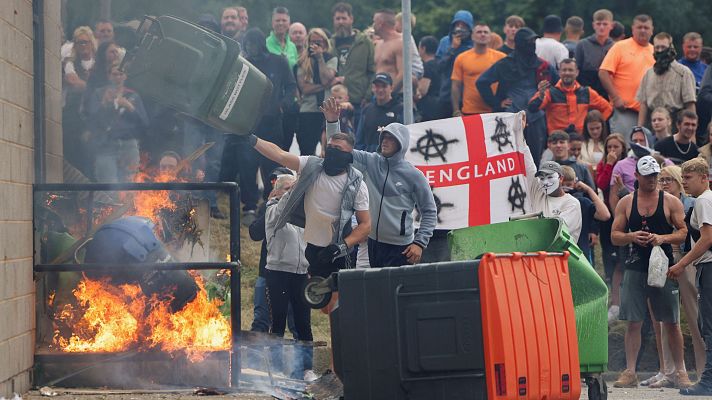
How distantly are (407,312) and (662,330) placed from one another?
404 centimetres

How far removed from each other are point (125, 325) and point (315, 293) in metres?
1.44

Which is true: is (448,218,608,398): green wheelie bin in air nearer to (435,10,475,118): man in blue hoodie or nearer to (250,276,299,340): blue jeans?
(250,276,299,340): blue jeans

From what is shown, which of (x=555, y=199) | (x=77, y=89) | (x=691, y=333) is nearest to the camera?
(x=691, y=333)

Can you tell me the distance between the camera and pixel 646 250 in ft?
34.5

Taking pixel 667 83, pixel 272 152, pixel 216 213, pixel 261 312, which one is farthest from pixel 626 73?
pixel 272 152

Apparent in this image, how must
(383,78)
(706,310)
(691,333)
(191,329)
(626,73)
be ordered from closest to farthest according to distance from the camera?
(191,329) < (706,310) < (691,333) < (383,78) < (626,73)

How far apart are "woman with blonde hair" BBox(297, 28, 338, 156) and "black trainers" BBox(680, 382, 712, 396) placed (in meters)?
5.96

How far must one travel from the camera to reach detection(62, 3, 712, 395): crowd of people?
33.6 ft

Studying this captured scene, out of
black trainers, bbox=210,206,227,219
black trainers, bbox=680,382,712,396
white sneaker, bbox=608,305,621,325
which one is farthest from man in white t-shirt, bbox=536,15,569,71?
black trainers, bbox=680,382,712,396

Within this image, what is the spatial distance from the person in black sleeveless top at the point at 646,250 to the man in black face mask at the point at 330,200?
2.28 meters

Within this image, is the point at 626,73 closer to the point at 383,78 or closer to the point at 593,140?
the point at 593,140

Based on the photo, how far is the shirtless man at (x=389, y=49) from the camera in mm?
14398

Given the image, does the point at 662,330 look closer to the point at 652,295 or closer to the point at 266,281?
the point at 652,295

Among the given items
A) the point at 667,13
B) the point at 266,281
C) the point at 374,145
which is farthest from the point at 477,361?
the point at 667,13
